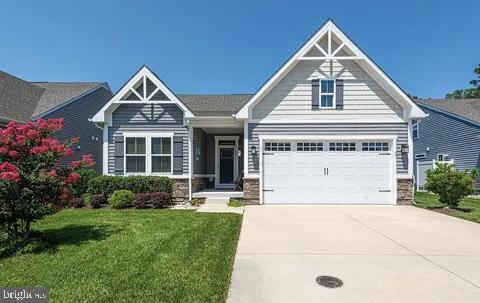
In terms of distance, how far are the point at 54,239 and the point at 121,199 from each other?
4.54m

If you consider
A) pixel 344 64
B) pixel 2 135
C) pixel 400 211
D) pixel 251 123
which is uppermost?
pixel 344 64

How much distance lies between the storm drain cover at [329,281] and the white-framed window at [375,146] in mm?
8767

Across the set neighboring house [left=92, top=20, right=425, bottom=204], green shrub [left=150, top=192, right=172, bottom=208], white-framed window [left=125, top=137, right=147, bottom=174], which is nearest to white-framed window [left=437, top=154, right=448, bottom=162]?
neighboring house [left=92, top=20, right=425, bottom=204]

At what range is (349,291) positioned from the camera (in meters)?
3.80

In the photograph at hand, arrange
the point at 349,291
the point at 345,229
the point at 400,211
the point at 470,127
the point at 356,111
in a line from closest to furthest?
the point at 349,291 → the point at 345,229 → the point at 400,211 → the point at 356,111 → the point at 470,127

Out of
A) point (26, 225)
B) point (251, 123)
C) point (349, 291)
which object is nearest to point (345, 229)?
point (349, 291)

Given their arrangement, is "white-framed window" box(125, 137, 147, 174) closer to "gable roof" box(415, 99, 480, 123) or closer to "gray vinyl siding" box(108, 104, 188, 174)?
"gray vinyl siding" box(108, 104, 188, 174)

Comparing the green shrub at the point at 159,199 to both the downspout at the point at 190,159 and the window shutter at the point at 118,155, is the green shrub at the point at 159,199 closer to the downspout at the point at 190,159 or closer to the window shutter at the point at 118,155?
the downspout at the point at 190,159

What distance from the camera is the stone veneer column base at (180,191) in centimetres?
1229

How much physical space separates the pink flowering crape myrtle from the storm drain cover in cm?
503

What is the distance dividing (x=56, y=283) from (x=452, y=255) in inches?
250

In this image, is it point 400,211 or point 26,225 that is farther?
point 400,211

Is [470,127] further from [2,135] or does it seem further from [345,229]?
[2,135]

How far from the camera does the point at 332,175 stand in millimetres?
11836
